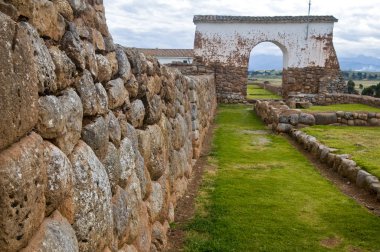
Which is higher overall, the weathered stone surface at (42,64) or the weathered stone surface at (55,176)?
the weathered stone surface at (42,64)

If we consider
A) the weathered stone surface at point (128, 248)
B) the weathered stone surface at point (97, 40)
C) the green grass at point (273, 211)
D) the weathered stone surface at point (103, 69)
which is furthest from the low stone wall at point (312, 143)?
the weathered stone surface at point (97, 40)

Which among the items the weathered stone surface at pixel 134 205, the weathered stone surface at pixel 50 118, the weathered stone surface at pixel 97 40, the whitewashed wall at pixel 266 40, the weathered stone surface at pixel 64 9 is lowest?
the weathered stone surface at pixel 134 205

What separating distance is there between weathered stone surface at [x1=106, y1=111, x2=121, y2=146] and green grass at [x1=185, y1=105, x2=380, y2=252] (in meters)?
2.01

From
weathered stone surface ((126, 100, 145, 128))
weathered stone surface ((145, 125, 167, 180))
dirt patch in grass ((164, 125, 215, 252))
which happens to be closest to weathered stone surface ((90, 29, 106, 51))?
weathered stone surface ((126, 100, 145, 128))

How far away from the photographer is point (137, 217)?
373cm

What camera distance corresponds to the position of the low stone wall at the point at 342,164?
24.4 feet

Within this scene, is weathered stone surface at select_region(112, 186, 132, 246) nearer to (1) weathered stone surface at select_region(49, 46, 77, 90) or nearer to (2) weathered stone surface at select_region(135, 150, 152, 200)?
(2) weathered stone surface at select_region(135, 150, 152, 200)

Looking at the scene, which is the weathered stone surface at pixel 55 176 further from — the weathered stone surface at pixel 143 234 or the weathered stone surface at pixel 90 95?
the weathered stone surface at pixel 143 234

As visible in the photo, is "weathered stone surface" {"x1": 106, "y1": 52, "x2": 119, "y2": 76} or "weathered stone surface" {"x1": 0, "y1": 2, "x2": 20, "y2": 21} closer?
"weathered stone surface" {"x1": 0, "y1": 2, "x2": 20, "y2": 21}

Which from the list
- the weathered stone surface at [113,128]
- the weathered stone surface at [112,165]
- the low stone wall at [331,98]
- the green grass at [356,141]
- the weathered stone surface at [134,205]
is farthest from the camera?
the low stone wall at [331,98]

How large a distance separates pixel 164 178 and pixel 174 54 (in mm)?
44071

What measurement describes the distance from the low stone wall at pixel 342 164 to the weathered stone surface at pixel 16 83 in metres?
6.33

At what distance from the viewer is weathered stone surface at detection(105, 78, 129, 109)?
3.41 metres

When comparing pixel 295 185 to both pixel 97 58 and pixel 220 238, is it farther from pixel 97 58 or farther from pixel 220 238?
pixel 97 58
